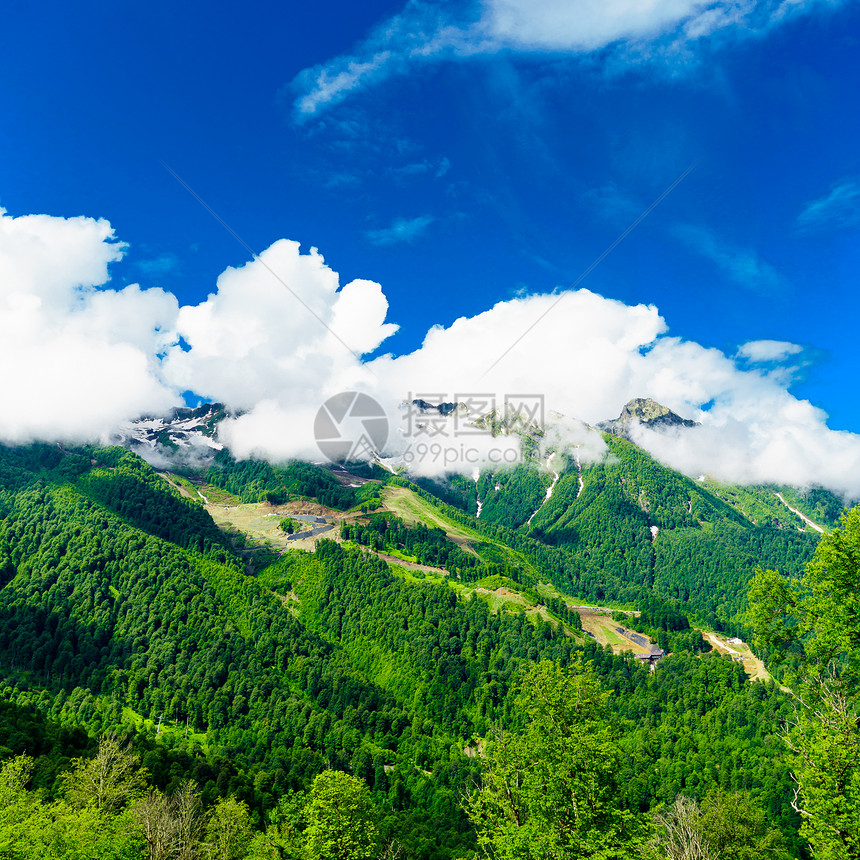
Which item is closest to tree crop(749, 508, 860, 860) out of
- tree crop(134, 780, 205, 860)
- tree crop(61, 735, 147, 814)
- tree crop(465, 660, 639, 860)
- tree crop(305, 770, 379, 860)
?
tree crop(465, 660, 639, 860)

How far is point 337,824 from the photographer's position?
45000mm

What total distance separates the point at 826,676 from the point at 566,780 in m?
15.0

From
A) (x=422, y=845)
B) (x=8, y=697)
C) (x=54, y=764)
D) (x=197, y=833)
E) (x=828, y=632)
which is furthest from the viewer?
(x=8, y=697)

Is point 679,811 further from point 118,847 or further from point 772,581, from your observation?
point 118,847

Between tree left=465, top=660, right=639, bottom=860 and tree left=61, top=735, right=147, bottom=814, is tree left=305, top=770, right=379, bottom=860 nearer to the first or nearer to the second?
tree left=465, top=660, right=639, bottom=860

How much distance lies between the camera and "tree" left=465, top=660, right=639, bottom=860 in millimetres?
27688

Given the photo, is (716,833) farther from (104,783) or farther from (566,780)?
(104,783)

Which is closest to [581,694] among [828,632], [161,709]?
[828,632]

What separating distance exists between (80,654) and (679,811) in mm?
194573

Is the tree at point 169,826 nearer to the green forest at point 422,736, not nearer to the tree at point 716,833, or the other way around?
the green forest at point 422,736

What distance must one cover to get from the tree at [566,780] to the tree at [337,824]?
60.3 feet

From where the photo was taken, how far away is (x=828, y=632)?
26812 mm

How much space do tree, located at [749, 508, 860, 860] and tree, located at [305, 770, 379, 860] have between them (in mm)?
34451

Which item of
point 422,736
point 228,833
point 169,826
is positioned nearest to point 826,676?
point 169,826
